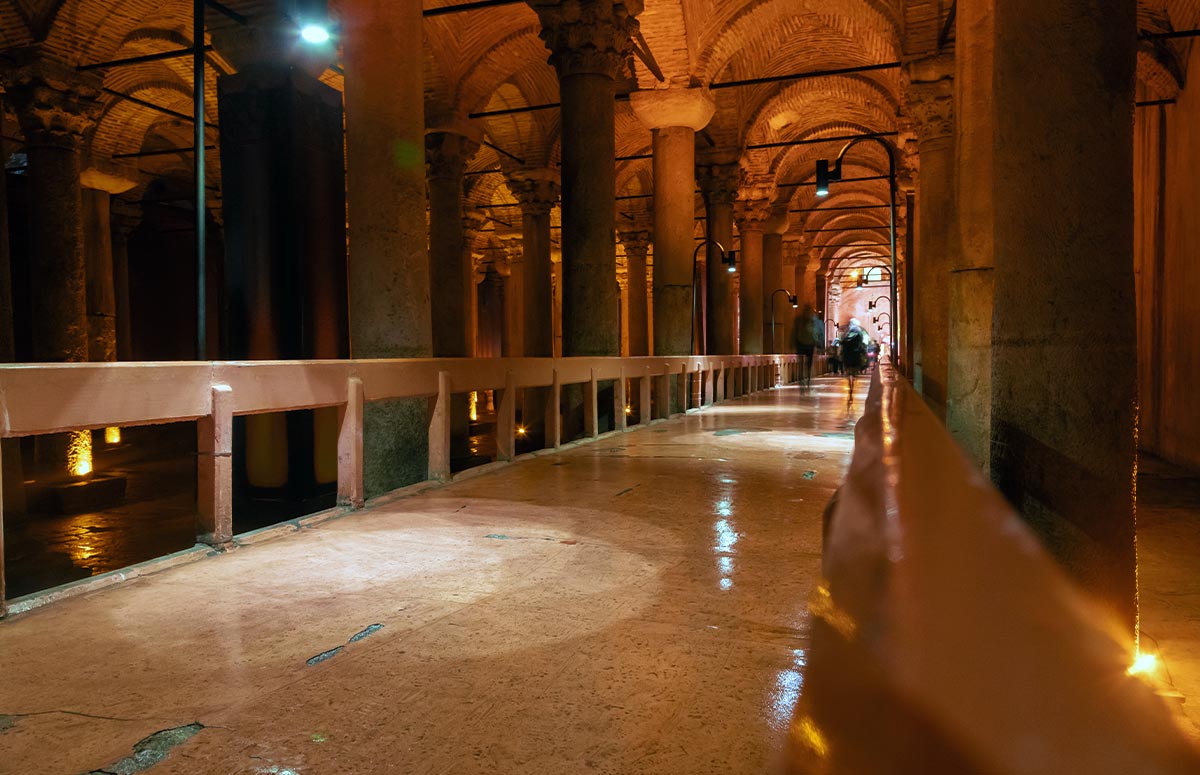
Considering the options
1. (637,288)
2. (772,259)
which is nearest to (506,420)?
(772,259)

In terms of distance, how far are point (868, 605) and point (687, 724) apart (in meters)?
1.16

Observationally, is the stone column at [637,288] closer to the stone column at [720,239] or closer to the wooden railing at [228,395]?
the stone column at [720,239]

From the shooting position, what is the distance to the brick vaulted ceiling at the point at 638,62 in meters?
13.9

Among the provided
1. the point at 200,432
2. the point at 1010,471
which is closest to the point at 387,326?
the point at 200,432

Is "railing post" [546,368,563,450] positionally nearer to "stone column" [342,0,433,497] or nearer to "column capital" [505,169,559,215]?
"stone column" [342,0,433,497]

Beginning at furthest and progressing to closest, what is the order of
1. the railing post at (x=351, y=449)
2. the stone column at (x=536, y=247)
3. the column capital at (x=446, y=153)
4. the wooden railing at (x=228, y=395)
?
the stone column at (x=536, y=247)
the column capital at (x=446, y=153)
the railing post at (x=351, y=449)
the wooden railing at (x=228, y=395)

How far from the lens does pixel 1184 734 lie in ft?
3.22

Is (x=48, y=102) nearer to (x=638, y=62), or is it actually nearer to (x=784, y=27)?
(x=638, y=62)

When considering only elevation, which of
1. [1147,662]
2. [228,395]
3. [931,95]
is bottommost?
[1147,662]

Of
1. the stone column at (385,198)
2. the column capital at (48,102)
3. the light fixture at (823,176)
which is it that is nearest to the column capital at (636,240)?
the light fixture at (823,176)

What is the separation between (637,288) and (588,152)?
21.9 metres

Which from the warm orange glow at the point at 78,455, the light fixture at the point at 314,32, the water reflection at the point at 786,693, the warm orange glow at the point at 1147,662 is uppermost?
the light fixture at the point at 314,32

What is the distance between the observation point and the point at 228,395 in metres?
4.23

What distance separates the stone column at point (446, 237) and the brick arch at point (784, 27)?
604cm
